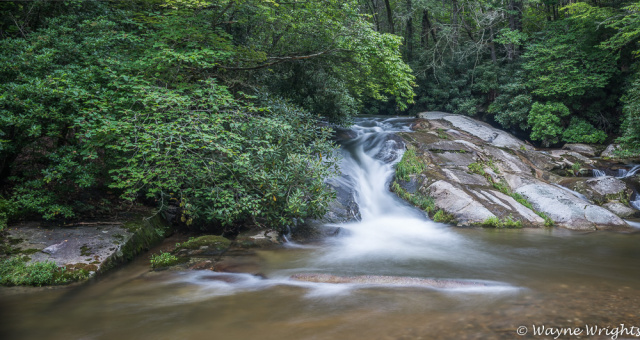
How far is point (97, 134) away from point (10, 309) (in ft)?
8.86

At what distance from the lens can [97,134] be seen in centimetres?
578

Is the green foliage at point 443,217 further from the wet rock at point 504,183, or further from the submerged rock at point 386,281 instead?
the submerged rock at point 386,281

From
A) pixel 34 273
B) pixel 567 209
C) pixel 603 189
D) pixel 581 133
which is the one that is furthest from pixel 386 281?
pixel 581 133

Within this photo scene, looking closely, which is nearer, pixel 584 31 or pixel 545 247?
pixel 545 247

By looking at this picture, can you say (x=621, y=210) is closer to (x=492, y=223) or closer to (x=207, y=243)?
(x=492, y=223)

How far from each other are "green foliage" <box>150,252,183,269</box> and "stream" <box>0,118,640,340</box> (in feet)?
0.53

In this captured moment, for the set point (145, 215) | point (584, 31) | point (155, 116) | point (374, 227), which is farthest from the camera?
point (584, 31)

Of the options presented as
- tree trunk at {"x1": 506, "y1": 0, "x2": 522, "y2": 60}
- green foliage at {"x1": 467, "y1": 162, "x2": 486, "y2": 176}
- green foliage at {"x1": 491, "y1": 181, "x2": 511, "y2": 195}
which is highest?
tree trunk at {"x1": 506, "y1": 0, "x2": 522, "y2": 60}

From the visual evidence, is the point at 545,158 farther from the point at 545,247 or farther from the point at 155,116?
the point at 155,116

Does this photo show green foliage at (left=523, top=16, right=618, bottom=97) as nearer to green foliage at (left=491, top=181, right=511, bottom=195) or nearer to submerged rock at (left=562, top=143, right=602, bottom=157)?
submerged rock at (left=562, top=143, right=602, bottom=157)

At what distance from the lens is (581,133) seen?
54.6 feet

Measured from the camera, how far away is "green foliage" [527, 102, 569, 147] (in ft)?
54.4

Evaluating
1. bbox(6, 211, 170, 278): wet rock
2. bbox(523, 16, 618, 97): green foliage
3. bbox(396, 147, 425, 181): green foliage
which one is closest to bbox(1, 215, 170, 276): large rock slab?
bbox(6, 211, 170, 278): wet rock

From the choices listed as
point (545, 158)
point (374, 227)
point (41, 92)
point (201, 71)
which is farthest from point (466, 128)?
point (41, 92)
